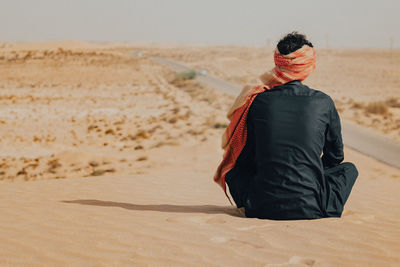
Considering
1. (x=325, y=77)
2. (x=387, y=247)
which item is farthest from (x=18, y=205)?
(x=325, y=77)

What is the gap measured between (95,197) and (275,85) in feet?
11.2

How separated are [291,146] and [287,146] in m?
0.03

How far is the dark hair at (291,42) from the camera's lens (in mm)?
4297

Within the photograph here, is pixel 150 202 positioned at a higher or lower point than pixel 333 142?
lower

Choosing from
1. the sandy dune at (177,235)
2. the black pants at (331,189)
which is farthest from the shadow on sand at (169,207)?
the black pants at (331,189)

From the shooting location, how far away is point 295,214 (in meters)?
4.31

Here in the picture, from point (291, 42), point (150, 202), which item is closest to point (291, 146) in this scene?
point (291, 42)

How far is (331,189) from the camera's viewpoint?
436 centimetres

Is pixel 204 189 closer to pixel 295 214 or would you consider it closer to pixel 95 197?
pixel 95 197

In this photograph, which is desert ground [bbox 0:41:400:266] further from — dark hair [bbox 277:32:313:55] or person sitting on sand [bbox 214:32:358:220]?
dark hair [bbox 277:32:313:55]

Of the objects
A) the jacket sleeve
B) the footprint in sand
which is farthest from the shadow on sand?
the footprint in sand

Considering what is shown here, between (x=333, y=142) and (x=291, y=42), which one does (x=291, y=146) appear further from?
(x=291, y=42)

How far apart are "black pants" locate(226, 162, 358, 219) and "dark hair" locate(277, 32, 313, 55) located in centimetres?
114

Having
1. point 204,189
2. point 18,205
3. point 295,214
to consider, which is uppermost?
point 295,214
